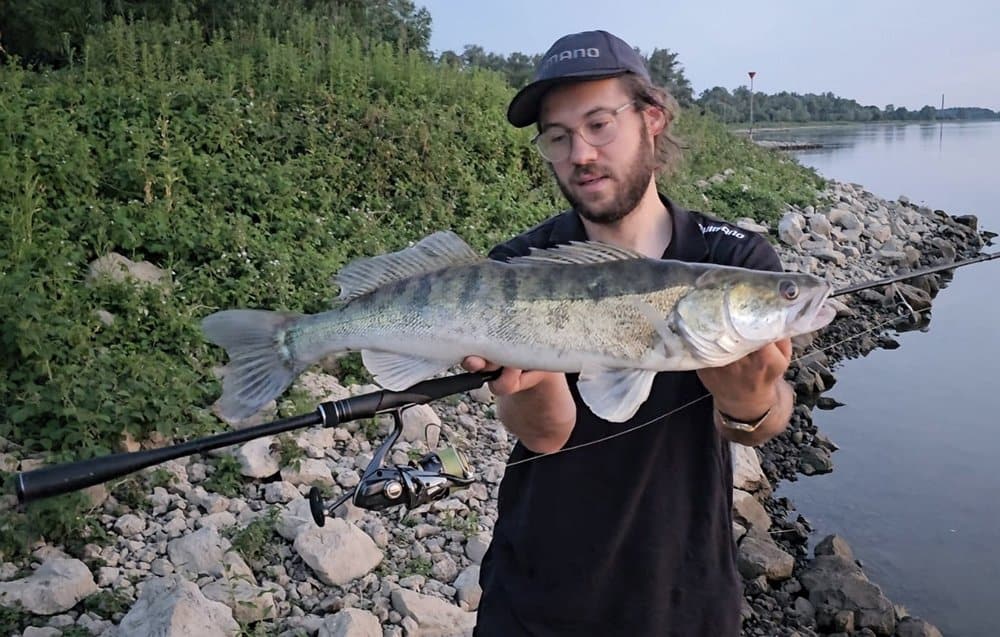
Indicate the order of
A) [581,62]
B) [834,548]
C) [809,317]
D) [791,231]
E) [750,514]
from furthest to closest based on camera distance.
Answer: [791,231], [750,514], [834,548], [581,62], [809,317]

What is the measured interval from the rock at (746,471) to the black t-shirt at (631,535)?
444 centimetres

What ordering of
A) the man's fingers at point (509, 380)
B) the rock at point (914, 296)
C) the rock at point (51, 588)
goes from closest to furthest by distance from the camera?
1. the man's fingers at point (509, 380)
2. the rock at point (51, 588)
3. the rock at point (914, 296)

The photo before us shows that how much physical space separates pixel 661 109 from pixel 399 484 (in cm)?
163

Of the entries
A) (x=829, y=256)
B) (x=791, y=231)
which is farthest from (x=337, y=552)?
(x=791, y=231)

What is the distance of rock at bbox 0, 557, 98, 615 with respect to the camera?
348cm

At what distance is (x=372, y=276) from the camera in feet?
8.54

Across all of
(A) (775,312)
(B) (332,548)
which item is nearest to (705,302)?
(A) (775,312)

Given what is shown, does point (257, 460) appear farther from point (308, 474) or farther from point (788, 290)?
point (788, 290)

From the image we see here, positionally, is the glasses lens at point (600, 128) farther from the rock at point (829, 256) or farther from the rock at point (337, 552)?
the rock at point (829, 256)

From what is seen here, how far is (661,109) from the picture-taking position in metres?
2.81

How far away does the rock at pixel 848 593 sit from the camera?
202 inches

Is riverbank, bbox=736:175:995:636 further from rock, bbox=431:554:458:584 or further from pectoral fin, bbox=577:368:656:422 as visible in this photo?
pectoral fin, bbox=577:368:656:422

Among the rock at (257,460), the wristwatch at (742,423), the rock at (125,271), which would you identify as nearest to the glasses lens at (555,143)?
the wristwatch at (742,423)

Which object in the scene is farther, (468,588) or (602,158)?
(468,588)
